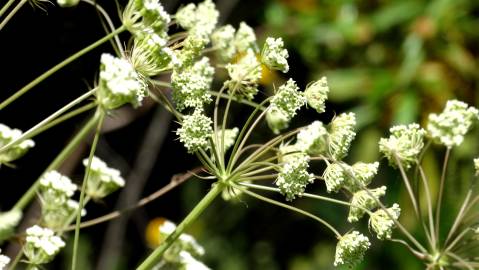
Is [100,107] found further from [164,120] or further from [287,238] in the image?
[287,238]

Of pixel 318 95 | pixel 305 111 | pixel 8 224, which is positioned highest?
pixel 305 111

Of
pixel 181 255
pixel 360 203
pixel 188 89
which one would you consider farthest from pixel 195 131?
pixel 181 255

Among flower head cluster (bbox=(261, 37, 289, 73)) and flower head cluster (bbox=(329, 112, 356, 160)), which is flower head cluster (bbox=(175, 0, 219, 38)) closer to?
flower head cluster (bbox=(261, 37, 289, 73))

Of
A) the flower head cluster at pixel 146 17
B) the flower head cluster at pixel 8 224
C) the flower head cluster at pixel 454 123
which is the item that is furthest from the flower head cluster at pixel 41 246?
the flower head cluster at pixel 454 123

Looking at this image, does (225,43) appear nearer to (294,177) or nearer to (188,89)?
(188,89)

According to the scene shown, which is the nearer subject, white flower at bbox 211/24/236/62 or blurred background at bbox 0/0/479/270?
white flower at bbox 211/24/236/62

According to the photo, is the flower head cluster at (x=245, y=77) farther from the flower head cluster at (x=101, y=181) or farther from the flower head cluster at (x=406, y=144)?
the flower head cluster at (x=101, y=181)

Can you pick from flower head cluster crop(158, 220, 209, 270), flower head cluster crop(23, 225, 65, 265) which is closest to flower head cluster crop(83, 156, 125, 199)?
flower head cluster crop(158, 220, 209, 270)
